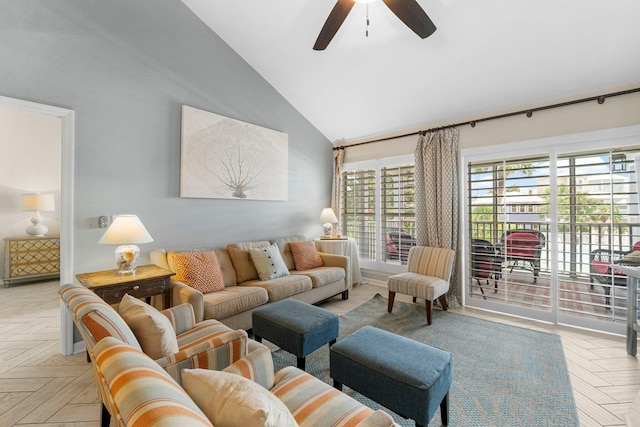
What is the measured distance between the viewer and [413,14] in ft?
6.39

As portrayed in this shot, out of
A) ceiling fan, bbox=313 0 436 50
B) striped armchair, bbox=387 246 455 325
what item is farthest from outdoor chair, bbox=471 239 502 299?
ceiling fan, bbox=313 0 436 50

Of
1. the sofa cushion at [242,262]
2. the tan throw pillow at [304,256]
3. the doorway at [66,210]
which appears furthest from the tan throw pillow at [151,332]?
the tan throw pillow at [304,256]

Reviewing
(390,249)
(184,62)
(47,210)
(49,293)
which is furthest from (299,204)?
(47,210)

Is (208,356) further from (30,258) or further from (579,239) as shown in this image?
(30,258)

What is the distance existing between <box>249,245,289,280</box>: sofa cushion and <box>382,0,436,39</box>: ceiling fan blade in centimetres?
267

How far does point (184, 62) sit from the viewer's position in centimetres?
318

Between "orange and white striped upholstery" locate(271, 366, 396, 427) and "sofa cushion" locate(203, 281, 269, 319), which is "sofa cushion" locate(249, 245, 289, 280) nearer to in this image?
"sofa cushion" locate(203, 281, 269, 319)

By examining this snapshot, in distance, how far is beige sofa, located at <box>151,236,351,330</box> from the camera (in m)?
2.52

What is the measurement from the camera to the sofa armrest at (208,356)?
1.30 meters

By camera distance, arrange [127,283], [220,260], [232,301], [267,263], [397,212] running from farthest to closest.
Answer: [397,212]
[267,263]
[220,260]
[232,301]
[127,283]

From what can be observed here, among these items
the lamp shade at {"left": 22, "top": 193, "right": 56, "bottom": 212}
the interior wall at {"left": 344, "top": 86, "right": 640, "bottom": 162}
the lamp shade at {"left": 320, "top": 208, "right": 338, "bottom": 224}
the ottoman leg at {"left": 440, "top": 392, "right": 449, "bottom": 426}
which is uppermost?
the interior wall at {"left": 344, "top": 86, "right": 640, "bottom": 162}

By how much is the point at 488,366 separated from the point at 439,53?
3078mm

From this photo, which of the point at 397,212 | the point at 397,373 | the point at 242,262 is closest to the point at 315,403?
the point at 397,373

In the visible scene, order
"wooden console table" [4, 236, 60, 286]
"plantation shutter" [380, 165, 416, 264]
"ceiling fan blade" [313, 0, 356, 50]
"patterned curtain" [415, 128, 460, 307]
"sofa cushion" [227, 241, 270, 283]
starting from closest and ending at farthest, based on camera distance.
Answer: "ceiling fan blade" [313, 0, 356, 50] → "sofa cushion" [227, 241, 270, 283] → "patterned curtain" [415, 128, 460, 307] → "plantation shutter" [380, 165, 416, 264] → "wooden console table" [4, 236, 60, 286]
